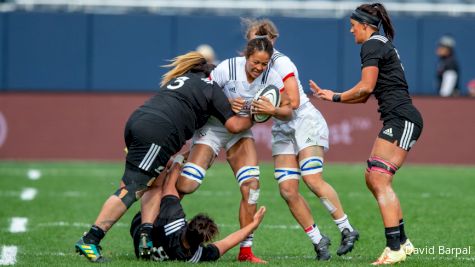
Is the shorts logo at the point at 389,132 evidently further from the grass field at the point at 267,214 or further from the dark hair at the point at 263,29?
the dark hair at the point at 263,29

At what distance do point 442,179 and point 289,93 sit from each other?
26.1 ft

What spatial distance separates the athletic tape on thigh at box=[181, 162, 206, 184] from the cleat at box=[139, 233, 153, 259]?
0.71 metres

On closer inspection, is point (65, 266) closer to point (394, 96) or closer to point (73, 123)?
point (394, 96)

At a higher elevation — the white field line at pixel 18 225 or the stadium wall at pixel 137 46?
the white field line at pixel 18 225

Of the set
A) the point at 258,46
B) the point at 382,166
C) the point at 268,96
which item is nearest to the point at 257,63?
the point at 258,46

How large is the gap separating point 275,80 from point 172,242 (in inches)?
62.5

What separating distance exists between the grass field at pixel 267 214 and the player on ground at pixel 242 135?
55 cm

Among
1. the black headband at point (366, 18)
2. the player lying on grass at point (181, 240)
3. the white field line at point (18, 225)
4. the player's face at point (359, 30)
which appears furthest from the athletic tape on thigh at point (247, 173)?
the white field line at point (18, 225)

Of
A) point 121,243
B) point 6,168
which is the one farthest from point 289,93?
point 6,168

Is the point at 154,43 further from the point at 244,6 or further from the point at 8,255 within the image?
the point at 8,255

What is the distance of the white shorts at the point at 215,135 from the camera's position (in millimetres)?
8422

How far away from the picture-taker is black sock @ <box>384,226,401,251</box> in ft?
25.1

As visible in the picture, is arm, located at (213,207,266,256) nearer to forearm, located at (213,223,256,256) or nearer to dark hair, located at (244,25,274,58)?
forearm, located at (213,223,256,256)

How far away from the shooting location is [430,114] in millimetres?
A: 18469
